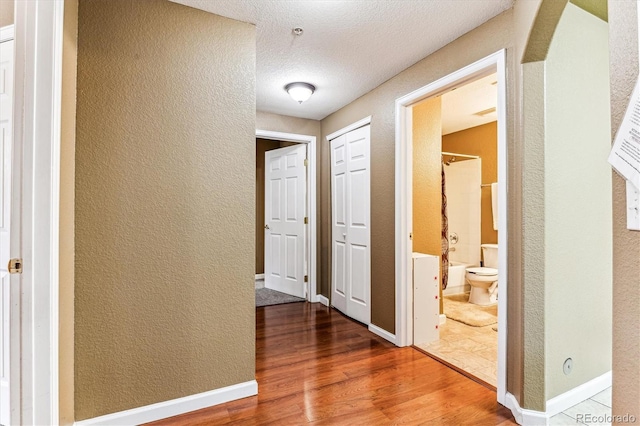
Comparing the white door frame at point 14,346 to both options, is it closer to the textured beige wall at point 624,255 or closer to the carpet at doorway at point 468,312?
the textured beige wall at point 624,255

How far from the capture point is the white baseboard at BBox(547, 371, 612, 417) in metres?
1.75

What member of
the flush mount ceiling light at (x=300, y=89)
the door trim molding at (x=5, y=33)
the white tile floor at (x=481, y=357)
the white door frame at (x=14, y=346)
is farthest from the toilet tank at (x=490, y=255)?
the door trim molding at (x=5, y=33)

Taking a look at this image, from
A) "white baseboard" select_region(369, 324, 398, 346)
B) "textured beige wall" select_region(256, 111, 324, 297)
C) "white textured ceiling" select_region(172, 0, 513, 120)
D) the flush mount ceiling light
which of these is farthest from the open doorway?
"textured beige wall" select_region(256, 111, 324, 297)

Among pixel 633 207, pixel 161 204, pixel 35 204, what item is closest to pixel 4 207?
pixel 35 204

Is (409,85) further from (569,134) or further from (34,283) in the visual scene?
(34,283)

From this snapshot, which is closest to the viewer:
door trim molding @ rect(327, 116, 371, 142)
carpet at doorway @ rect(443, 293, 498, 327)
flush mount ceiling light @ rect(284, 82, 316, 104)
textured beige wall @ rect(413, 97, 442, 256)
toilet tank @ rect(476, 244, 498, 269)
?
flush mount ceiling light @ rect(284, 82, 316, 104)

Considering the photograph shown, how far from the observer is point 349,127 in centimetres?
349

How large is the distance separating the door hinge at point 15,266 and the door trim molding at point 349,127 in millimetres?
2878

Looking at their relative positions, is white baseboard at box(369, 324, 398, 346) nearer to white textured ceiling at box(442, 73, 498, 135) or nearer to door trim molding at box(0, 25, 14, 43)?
white textured ceiling at box(442, 73, 498, 135)

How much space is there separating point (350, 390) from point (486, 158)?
13.2ft

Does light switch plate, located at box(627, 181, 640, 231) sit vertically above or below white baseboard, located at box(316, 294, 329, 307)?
above

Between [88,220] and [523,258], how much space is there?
247 centimetres

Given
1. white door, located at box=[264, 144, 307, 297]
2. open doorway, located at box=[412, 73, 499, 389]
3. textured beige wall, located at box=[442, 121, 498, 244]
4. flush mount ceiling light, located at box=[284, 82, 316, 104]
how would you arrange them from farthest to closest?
textured beige wall, located at box=[442, 121, 498, 244]
white door, located at box=[264, 144, 307, 297]
flush mount ceiling light, located at box=[284, 82, 316, 104]
open doorway, located at box=[412, 73, 499, 389]

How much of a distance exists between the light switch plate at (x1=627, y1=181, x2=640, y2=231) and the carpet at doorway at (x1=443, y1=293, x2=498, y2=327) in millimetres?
2835
